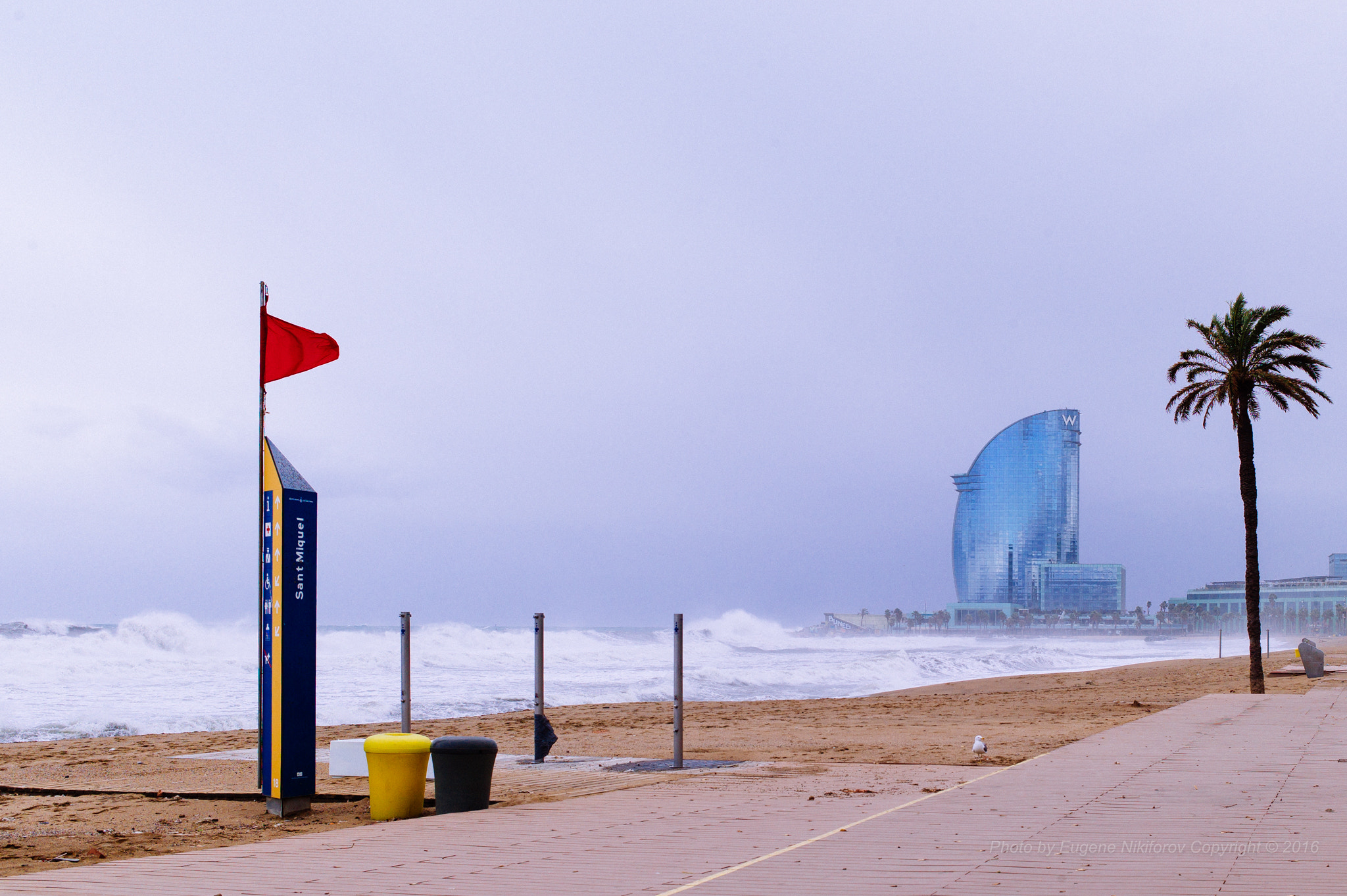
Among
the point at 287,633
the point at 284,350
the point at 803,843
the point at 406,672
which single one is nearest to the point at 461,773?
the point at 287,633

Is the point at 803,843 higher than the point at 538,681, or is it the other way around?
the point at 538,681

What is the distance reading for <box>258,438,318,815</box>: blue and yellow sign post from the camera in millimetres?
11195

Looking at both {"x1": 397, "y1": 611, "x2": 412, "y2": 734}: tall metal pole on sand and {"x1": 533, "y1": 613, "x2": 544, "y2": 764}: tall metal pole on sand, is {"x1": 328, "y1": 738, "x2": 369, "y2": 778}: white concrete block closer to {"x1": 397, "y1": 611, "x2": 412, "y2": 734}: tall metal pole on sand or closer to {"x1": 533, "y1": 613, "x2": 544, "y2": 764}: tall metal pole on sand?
{"x1": 397, "y1": 611, "x2": 412, "y2": 734}: tall metal pole on sand

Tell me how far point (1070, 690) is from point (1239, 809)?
27555 millimetres

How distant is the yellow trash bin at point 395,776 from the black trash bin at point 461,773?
0.17 meters

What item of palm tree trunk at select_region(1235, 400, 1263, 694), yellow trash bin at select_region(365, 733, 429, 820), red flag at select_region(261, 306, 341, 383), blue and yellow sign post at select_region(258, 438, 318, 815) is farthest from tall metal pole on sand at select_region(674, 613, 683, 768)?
palm tree trunk at select_region(1235, 400, 1263, 694)

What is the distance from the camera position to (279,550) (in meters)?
11.2

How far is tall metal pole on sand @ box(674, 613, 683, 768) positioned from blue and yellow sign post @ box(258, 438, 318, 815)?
4479 mm

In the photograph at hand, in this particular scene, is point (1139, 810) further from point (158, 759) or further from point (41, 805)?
point (158, 759)

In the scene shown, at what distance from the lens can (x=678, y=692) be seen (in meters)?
14.6

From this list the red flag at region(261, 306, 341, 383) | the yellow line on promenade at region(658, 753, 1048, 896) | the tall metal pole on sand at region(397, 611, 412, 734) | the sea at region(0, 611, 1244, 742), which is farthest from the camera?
the sea at region(0, 611, 1244, 742)

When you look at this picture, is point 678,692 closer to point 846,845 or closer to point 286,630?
point 286,630

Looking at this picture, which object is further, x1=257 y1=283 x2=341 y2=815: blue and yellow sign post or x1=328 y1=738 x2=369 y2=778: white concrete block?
x1=328 y1=738 x2=369 y2=778: white concrete block

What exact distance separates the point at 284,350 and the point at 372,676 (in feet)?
113
